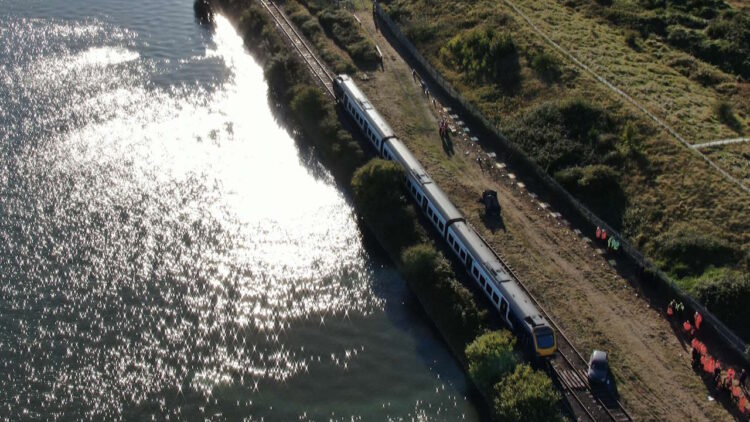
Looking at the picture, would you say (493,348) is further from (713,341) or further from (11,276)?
(11,276)

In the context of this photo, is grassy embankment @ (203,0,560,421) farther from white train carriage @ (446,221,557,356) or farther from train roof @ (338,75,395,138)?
train roof @ (338,75,395,138)

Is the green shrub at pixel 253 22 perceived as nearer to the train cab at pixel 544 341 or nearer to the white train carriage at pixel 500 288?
the white train carriage at pixel 500 288

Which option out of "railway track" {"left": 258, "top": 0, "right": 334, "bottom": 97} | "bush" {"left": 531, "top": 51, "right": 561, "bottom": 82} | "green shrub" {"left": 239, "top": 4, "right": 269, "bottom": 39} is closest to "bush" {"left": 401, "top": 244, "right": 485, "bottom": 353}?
"railway track" {"left": 258, "top": 0, "right": 334, "bottom": 97}

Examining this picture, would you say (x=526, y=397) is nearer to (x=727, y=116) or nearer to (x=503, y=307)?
(x=503, y=307)

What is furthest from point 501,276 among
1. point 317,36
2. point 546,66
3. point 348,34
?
point 317,36

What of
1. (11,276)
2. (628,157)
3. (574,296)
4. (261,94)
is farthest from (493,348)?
(261,94)

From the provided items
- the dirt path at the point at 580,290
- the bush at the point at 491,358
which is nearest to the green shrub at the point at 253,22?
the dirt path at the point at 580,290

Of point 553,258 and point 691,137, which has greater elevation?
point 691,137
